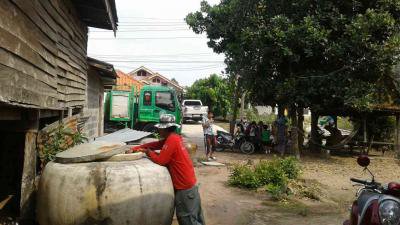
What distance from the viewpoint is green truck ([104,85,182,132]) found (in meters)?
21.1

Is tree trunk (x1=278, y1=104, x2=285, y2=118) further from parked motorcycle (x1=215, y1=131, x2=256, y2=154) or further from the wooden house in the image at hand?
the wooden house

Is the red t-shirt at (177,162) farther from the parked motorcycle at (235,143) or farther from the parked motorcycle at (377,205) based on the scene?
the parked motorcycle at (235,143)

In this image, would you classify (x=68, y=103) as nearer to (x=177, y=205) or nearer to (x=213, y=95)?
(x=177, y=205)

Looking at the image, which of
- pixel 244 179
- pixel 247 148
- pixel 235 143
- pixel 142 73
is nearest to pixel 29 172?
pixel 244 179

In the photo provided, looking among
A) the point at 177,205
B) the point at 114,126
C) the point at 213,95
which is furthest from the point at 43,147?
the point at 213,95

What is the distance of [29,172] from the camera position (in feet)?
19.3

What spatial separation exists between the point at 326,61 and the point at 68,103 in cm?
1020

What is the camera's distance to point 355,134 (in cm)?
1834

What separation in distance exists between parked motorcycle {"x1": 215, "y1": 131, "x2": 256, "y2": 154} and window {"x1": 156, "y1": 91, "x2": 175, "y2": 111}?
350 cm

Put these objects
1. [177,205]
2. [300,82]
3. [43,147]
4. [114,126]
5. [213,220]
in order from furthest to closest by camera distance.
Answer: [114,126] < [300,82] < [213,220] < [43,147] < [177,205]

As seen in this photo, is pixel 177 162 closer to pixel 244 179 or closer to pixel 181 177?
pixel 181 177

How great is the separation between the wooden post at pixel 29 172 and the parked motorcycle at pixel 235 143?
41.3ft

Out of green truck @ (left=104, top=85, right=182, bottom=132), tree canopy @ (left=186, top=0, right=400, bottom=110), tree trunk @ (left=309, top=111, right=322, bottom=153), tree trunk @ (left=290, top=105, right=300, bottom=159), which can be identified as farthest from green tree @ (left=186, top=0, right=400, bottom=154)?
green truck @ (left=104, top=85, right=182, bottom=132)

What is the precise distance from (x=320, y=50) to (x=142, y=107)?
8847 millimetres
